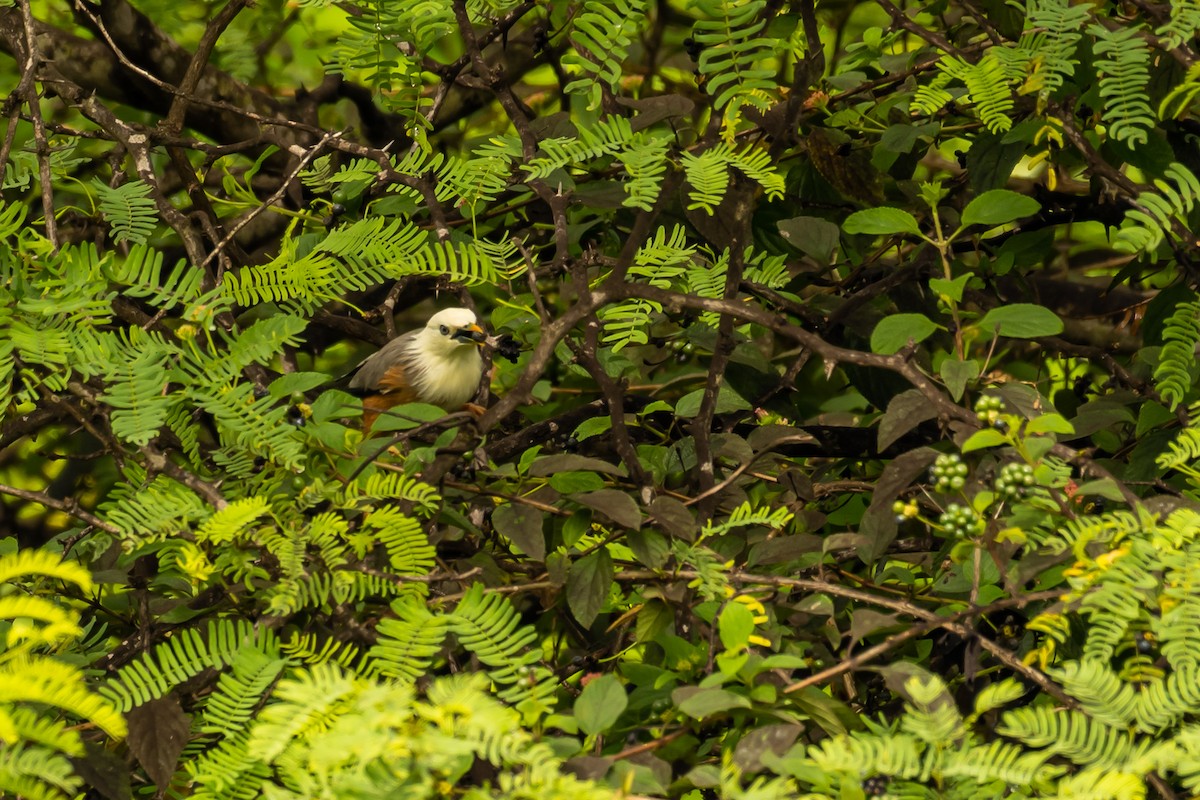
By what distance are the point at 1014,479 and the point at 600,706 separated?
30.8 inches

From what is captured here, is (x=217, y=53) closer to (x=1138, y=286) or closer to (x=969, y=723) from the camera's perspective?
(x=1138, y=286)

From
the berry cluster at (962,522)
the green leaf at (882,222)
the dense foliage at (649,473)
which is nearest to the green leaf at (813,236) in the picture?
the dense foliage at (649,473)

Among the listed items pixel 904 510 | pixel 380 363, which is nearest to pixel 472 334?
pixel 380 363

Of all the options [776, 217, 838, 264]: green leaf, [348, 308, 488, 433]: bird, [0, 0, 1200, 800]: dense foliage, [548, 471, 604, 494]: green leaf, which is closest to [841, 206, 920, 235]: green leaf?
[0, 0, 1200, 800]: dense foliage

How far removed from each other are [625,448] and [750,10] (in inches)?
36.2

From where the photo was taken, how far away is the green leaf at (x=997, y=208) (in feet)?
9.28

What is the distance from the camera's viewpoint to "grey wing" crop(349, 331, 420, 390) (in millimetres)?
4607

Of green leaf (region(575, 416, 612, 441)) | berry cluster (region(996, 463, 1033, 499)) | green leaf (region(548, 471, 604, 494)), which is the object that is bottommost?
green leaf (region(575, 416, 612, 441))

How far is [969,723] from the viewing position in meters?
2.08

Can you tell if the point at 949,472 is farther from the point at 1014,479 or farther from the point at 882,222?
the point at 882,222

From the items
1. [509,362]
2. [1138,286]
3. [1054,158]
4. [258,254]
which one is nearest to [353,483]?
[509,362]

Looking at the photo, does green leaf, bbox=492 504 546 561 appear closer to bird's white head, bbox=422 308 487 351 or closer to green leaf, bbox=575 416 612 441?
green leaf, bbox=575 416 612 441

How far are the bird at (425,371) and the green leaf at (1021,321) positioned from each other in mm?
2411

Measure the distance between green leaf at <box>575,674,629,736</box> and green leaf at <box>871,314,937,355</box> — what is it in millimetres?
973
